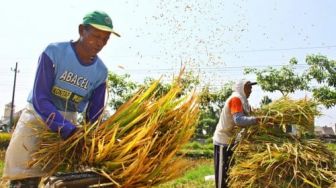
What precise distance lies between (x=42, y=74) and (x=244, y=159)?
9.08 ft

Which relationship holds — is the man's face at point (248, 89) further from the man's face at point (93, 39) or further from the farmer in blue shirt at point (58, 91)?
the man's face at point (93, 39)

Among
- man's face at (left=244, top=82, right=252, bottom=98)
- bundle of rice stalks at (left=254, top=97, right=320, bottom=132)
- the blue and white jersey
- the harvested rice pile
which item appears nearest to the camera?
the blue and white jersey

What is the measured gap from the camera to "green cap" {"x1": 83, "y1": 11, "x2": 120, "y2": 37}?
2457 mm

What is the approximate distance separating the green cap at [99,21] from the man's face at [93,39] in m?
0.04

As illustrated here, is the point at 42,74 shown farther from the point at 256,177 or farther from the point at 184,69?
the point at 256,177

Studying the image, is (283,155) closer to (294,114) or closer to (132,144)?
(294,114)

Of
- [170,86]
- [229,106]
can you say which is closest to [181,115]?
[170,86]

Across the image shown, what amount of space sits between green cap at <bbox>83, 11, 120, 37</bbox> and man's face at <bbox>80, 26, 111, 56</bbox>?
0.04 m

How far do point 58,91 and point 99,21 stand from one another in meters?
0.47

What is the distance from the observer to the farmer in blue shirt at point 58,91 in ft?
7.91

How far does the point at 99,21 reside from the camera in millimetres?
2467

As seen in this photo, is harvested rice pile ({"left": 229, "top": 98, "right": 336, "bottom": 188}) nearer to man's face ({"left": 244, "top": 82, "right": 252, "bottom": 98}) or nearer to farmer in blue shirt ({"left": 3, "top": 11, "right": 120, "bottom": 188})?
man's face ({"left": 244, "top": 82, "right": 252, "bottom": 98})

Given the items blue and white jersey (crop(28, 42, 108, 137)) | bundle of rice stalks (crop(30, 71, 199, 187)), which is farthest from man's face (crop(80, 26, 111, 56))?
bundle of rice stalks (crop(30, 71, 199, 187))

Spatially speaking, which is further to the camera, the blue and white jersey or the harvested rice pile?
the harvested rice pile
